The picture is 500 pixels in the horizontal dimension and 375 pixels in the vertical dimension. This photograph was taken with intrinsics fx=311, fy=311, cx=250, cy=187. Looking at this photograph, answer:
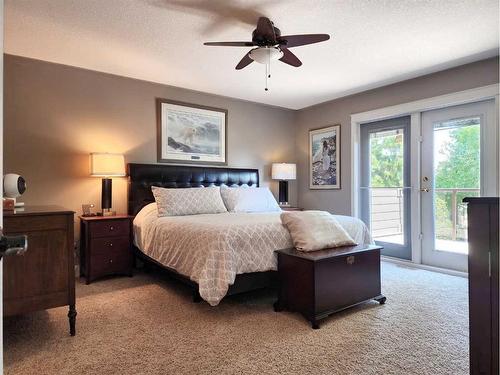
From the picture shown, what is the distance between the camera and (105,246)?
347 centimetres

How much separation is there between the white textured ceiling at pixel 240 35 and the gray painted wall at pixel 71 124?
0.58ft

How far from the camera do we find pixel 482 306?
113 centimetres

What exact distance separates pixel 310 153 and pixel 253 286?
11.2 feet

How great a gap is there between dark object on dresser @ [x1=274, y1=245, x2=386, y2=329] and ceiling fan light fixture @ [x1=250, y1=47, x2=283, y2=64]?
1.66 meters

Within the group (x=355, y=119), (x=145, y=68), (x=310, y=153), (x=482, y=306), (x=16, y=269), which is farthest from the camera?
(x=310, y=153)

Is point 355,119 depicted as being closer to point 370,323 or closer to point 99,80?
point 370,323

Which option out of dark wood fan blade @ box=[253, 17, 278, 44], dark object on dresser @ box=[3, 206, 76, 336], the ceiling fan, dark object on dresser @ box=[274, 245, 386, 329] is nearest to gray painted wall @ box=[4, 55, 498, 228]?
dark object on dresser @ box=[3, 206, 76, 336]

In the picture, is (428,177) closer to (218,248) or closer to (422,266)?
(422,266)

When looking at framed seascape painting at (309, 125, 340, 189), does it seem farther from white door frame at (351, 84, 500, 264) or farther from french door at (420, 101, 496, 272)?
french door at (420, 101, 496, 272)

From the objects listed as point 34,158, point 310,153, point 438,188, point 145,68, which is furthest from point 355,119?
point 34,158

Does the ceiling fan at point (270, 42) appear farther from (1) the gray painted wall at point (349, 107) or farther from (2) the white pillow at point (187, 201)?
(1) the gray painted wall at point (349, 107)

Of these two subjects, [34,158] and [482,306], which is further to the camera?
[34,158]

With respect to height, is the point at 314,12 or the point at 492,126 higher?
the point at 314,12

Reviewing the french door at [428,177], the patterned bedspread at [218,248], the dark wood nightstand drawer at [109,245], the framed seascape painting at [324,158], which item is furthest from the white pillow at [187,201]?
the french door at [428,177]
